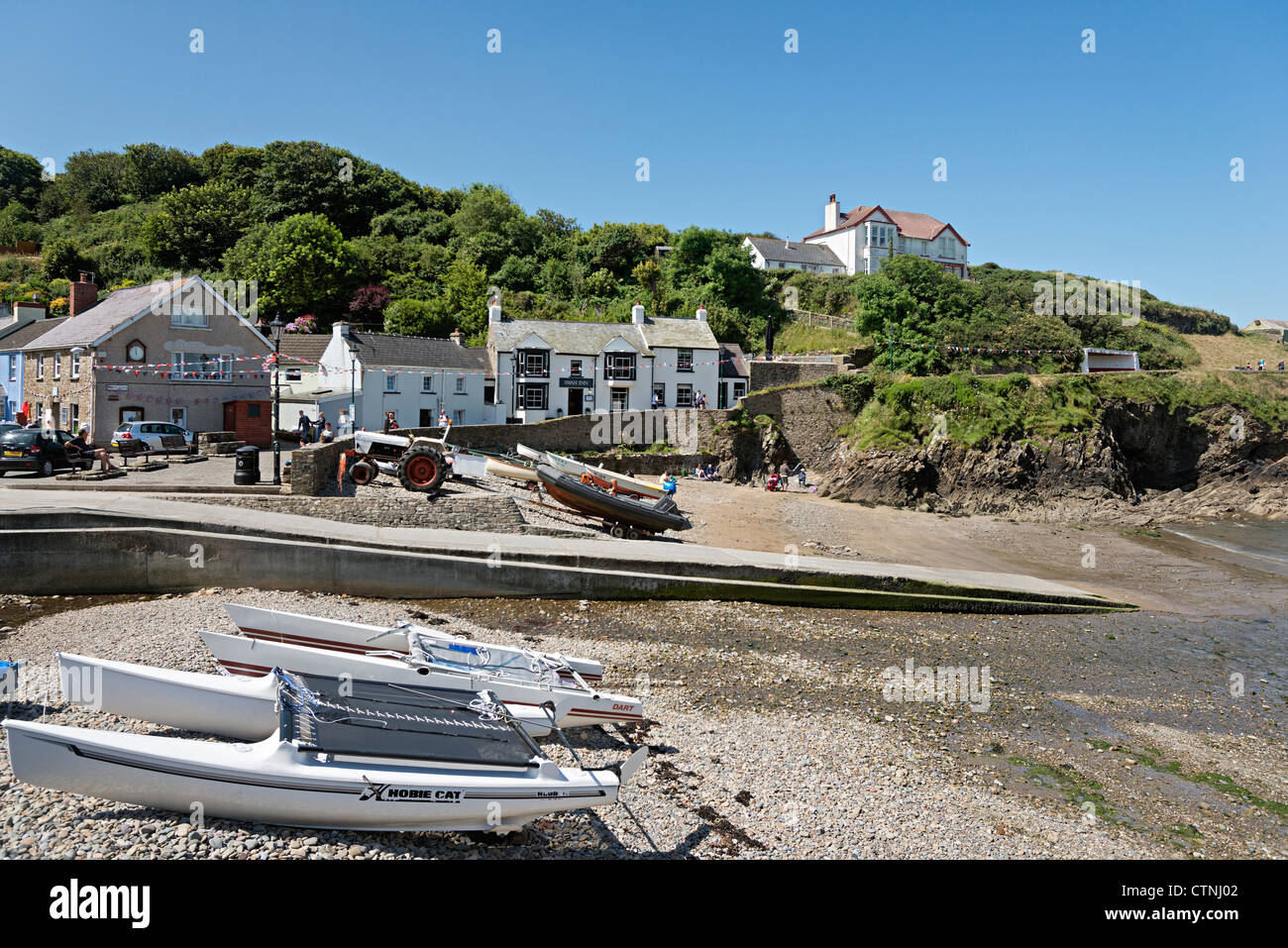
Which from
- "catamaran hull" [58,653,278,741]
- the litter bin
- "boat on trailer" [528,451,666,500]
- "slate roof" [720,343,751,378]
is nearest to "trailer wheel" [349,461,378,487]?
the litter bin

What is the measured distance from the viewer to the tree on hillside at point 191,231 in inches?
1918

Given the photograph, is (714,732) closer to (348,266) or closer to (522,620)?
(522,620)

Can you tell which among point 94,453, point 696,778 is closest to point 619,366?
point 94,453

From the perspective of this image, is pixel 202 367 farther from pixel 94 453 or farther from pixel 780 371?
pixel 780 371

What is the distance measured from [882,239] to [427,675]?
59576 mm

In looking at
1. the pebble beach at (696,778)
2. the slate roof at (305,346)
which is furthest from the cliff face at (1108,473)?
the slate roof at (305,346)

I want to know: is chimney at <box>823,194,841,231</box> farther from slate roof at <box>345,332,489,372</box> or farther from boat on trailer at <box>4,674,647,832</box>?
boat on trailer at <box>4,674,647,832</box>

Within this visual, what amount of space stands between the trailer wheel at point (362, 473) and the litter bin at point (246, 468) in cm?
214

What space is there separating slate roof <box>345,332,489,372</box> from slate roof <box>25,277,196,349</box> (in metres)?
6.81

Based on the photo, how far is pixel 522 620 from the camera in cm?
1368
